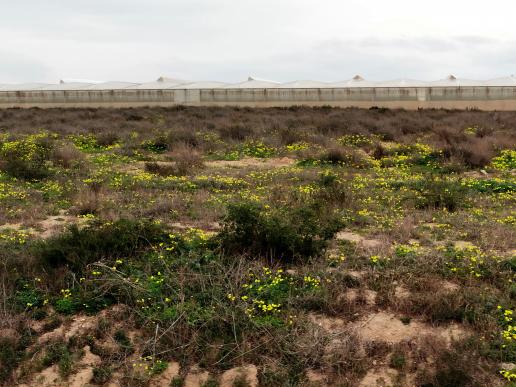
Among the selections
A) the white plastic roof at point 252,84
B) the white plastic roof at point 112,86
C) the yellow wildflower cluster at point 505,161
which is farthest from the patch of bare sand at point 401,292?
the white plastic roof at point 112,86

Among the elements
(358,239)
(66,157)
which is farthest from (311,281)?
(66,157)

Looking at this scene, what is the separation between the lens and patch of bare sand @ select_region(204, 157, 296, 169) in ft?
47.9

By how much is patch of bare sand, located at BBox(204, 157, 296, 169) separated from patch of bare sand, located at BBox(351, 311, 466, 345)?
9.23 m

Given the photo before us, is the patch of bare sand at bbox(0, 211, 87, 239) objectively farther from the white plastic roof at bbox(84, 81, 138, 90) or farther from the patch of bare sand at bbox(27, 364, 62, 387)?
the white plastic roof at bbox(84, 81, 138, 90)

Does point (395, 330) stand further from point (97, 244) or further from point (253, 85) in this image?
point (253, 85)

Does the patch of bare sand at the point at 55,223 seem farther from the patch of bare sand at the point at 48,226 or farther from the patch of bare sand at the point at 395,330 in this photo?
the patch of bare sand at the point at 395,330

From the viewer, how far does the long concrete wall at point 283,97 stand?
36375 millimetres

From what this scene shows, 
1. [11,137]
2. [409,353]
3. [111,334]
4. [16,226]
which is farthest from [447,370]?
[11,137]

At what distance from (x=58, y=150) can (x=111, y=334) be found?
11064 mm

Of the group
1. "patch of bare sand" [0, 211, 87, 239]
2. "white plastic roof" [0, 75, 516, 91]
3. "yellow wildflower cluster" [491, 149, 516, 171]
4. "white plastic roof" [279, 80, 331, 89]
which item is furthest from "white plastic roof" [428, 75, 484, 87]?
"patch of bare sand" [0, 211, 87, 239]

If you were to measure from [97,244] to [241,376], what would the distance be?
274 cm

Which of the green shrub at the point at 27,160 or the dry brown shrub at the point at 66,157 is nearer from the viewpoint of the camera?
the green shrub at the point at 27,160

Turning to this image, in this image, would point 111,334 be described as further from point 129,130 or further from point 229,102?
point 229,102

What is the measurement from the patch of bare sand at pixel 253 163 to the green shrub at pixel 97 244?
7.78 m
